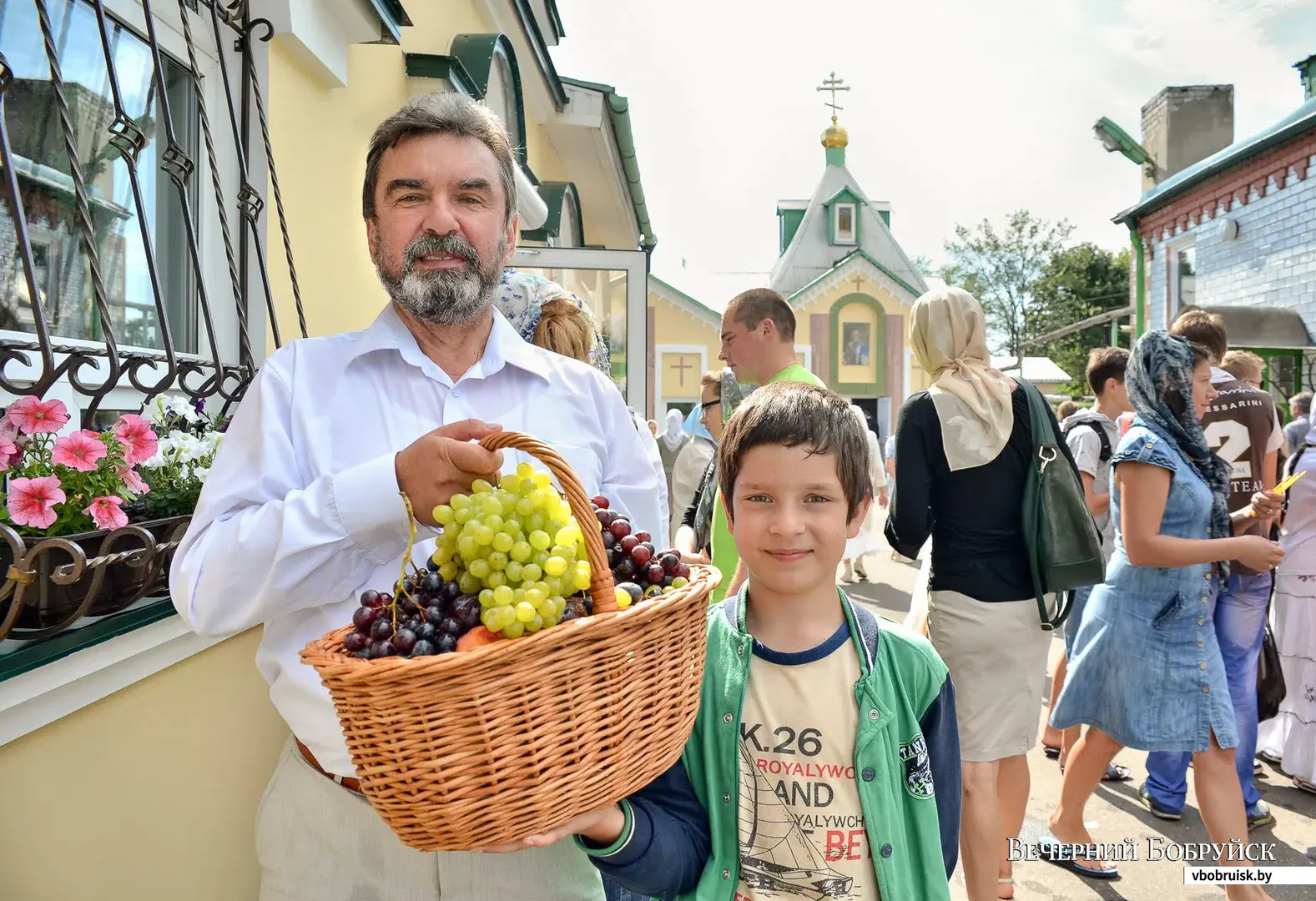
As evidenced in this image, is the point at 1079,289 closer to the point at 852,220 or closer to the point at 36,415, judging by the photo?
the point at 852,220

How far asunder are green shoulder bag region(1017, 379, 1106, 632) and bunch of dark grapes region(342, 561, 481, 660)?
2.30 meters

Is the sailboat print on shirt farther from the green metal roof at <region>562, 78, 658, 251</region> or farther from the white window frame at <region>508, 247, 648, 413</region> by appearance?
the green metal roof at <region>562, 78, 658, 251</region>

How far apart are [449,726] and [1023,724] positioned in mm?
2513

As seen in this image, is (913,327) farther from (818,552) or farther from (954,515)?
(818,552)

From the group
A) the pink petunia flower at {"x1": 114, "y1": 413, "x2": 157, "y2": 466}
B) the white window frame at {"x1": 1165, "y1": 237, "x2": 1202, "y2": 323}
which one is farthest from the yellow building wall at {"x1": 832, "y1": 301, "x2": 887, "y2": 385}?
the pink petunia flower at {"x1": 114, "y1": 413, "x2": 157, "y2": 466}

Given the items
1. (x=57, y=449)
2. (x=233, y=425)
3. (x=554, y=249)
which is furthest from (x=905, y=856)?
(x=554, y=249)

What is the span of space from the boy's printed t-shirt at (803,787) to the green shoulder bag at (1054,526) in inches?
60.1

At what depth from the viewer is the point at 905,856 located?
1.47 metres

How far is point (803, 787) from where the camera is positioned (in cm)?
151

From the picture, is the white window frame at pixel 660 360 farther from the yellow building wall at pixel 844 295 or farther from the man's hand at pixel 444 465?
the man's hand at pixel 444 465

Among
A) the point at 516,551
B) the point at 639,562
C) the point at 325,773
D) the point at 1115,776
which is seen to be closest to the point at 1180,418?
the point at 1115,776

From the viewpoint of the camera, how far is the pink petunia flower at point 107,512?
1510 millimetres

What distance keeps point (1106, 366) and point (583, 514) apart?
14.4ft

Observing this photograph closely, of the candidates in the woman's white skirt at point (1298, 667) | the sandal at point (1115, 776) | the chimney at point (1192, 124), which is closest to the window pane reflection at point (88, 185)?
the sandal at point (1115, 776)
